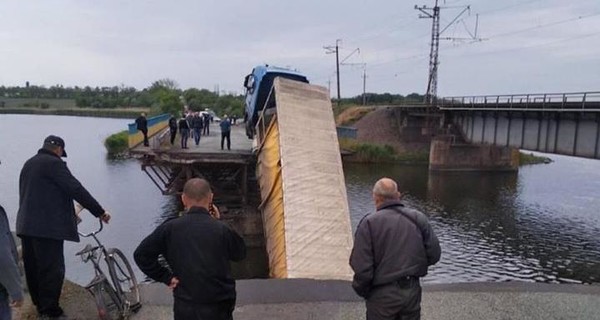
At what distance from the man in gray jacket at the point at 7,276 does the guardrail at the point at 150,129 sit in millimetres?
21272

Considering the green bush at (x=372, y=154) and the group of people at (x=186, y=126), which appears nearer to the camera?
the group of people at (x=186, y=126)

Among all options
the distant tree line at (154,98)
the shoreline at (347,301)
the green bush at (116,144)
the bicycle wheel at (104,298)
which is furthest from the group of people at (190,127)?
the distant tree line at (154,98)

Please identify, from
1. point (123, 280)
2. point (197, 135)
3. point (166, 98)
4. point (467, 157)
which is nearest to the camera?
point (123, 280)

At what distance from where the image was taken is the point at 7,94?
652 ft

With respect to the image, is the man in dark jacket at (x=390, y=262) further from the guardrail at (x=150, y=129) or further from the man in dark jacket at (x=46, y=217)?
the guardrail at (x=150, y=129)

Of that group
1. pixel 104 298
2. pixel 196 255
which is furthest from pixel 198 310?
pixel 104 298

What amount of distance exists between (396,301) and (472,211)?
94.3 feet

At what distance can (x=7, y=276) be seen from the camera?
3732 millimetres

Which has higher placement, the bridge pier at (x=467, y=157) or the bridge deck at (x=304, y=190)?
the bridge deck at (x=304, y=190)

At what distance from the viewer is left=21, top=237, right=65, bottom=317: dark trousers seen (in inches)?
206

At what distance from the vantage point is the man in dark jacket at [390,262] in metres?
4.07

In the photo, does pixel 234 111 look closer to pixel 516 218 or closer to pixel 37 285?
pixel 516 218

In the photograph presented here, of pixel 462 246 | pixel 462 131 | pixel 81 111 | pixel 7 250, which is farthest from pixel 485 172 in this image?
pixel 81 111

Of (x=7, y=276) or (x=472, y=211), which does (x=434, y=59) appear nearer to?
(x=472, y=211)
